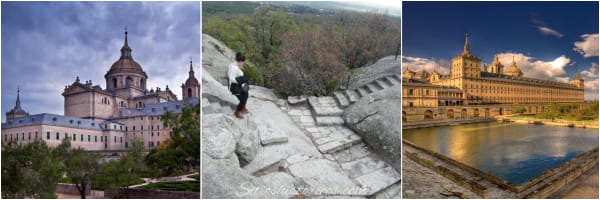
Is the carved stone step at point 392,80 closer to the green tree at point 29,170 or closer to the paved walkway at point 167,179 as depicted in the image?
the paved walkway at point 167,179

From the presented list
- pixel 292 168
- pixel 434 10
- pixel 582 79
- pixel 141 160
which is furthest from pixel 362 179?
pixel 582 79

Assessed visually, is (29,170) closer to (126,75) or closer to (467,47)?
(126,75)

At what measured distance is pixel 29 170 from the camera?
5789 mm

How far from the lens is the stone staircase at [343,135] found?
5.37 metres

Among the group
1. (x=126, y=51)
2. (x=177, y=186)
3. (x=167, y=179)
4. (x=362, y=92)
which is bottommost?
(x=177, y=186)

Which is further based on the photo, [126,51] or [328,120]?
[126,51]

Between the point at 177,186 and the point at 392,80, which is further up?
the point at 392,80

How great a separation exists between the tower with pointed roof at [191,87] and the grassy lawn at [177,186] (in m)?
1.33

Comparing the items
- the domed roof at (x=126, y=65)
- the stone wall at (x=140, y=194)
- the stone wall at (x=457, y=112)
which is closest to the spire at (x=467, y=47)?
the stone wall at (x=457, y=112)

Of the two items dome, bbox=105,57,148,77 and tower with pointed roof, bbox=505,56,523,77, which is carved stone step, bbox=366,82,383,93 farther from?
dome, bbox=105,57,148,77

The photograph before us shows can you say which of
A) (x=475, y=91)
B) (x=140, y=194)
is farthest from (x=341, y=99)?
(x=140, y=194)

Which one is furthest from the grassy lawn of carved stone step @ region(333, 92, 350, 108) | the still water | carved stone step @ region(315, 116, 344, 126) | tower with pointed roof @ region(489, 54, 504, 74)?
tower with pointed roof @ region(489, 54, 504, 74)

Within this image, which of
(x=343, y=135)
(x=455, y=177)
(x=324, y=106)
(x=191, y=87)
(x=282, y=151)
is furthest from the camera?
(x=324, y=106)

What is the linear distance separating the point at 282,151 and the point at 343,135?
0.99m
